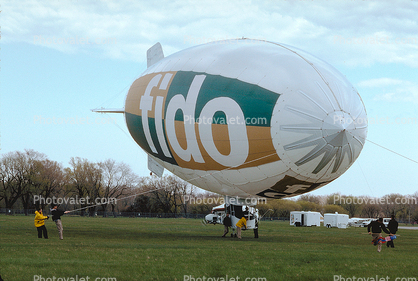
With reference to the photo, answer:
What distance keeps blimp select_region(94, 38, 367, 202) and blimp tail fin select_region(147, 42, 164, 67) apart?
771 cm

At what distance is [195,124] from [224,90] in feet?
6.78

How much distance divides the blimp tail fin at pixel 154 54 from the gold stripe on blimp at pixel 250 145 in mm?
10677

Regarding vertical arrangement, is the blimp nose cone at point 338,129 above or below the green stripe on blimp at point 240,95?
below

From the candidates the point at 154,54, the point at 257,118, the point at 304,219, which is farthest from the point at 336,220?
the point at 257,118

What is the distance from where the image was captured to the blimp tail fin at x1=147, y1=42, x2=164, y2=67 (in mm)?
29427

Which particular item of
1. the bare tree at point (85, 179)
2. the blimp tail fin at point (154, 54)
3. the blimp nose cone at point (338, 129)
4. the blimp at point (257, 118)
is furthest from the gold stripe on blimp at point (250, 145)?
the bare tree at point (85, 179)

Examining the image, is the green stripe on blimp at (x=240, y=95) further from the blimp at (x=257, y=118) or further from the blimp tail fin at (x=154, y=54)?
the blimp tail fin at (x=154, y=54)

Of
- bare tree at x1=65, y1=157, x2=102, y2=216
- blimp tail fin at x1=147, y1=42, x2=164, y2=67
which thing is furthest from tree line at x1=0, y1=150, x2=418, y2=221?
blimp tail fin at x1=147, y1=42, x2=164, y2=67

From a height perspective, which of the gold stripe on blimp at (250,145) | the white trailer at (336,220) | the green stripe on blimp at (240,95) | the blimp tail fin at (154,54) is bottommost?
the white trailer at (336,220)

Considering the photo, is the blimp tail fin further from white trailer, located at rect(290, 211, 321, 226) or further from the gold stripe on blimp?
white trailer, located at rect(290, 211, 321, 226)

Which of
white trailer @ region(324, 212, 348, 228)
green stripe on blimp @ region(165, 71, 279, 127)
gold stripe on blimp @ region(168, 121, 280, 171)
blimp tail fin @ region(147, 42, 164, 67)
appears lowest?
white trailer @ region(324, 212, 348, 228)

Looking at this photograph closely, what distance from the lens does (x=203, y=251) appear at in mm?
18031

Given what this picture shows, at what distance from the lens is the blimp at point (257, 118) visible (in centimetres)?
1716

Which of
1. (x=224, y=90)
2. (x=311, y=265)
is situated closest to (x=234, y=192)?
(x=224, y=90)
